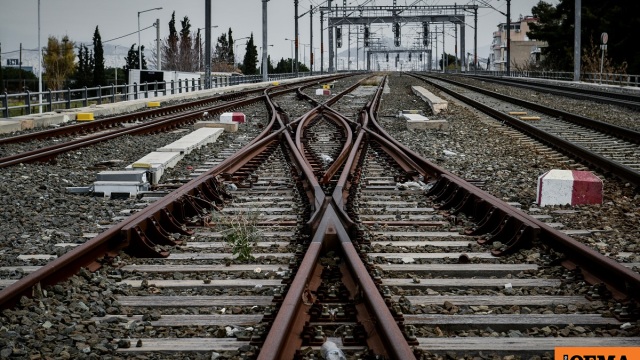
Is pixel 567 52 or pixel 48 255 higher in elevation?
pixel 567 52

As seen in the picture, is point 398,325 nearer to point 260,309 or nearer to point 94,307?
point 260,309

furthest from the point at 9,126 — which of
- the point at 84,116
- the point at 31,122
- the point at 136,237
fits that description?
the point at 136,237

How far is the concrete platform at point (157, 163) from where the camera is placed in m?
9.70

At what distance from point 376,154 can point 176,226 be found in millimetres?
5903

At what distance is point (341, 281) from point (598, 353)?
1.71 meters

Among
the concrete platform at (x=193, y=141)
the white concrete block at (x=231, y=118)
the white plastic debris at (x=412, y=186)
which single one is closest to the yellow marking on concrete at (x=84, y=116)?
the white concrete block at (x=231, y=118)

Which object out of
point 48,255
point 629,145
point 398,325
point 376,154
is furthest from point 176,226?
point 629,145

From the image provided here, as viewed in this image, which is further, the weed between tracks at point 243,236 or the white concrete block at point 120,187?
the white concrete block at point 120,187

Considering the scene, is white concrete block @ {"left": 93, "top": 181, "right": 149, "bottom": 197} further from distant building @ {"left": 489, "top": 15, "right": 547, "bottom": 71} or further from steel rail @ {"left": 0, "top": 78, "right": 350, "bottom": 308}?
distant building @ {"left": 489, "top": 15, "right": 547, "bottom": 71}

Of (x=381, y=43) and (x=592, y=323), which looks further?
(x=381, y=43)

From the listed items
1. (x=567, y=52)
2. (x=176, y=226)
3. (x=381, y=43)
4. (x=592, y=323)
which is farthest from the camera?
(x=381, y=43)

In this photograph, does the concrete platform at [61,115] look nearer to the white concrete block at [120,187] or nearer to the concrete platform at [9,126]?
the concrete platform at [9,126]

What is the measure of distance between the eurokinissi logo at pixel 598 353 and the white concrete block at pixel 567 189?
14.5 ft

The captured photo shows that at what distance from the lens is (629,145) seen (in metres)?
13.5
